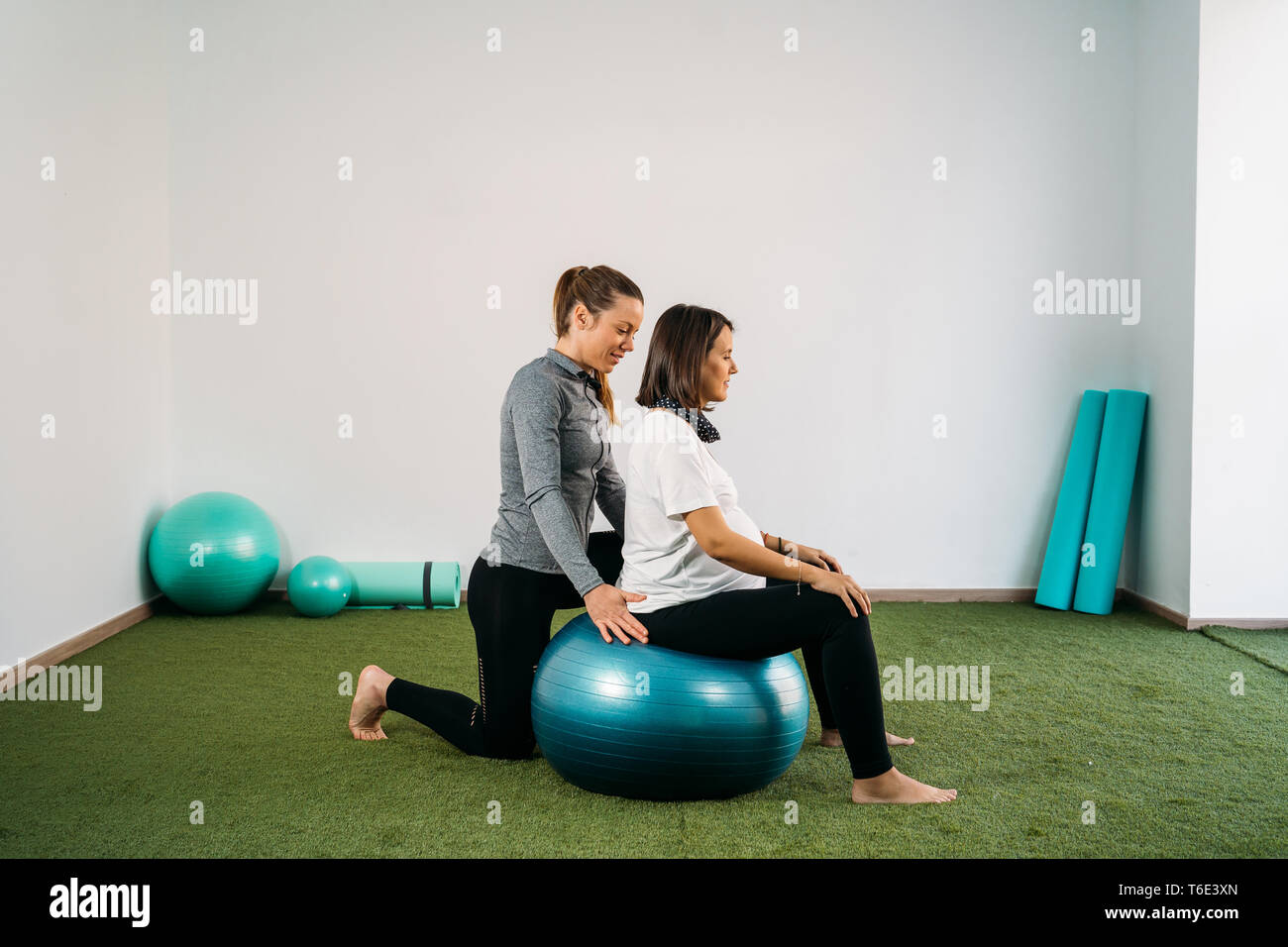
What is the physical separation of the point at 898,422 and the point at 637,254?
143 centimetres

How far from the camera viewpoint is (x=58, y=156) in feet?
11.3

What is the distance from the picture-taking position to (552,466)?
219cm

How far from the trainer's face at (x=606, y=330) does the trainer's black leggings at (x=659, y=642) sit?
500mm

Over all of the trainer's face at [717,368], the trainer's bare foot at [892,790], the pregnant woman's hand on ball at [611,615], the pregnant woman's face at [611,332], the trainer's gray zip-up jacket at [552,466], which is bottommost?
the trainer's bare foot at [892,790]

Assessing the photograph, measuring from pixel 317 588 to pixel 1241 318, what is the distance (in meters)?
3.94

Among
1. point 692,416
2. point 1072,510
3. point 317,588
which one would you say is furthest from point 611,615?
point 1072,510

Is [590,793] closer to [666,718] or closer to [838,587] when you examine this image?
[666,718]

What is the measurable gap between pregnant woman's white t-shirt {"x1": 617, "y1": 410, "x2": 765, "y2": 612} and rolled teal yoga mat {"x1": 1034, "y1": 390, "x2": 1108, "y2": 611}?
2695 mm

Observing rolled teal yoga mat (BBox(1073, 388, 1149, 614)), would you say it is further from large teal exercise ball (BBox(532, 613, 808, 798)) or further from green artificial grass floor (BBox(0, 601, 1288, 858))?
large teal exercise ball (BBox(532, 613, 808, 798))

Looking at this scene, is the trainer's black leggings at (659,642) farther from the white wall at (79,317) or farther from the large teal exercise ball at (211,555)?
the large teal exercise ball at (211,555)

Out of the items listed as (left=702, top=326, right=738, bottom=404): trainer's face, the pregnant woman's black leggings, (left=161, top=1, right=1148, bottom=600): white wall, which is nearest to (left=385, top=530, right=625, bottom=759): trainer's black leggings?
the pregnant woman's black leggings

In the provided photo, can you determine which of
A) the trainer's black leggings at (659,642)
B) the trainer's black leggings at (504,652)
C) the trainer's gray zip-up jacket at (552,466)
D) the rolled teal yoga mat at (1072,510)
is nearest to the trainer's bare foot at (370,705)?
the trainer's black leggings at (659,642)

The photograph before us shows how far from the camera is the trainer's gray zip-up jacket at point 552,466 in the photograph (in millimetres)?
2143

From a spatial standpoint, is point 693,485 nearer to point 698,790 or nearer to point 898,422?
point 698,790
